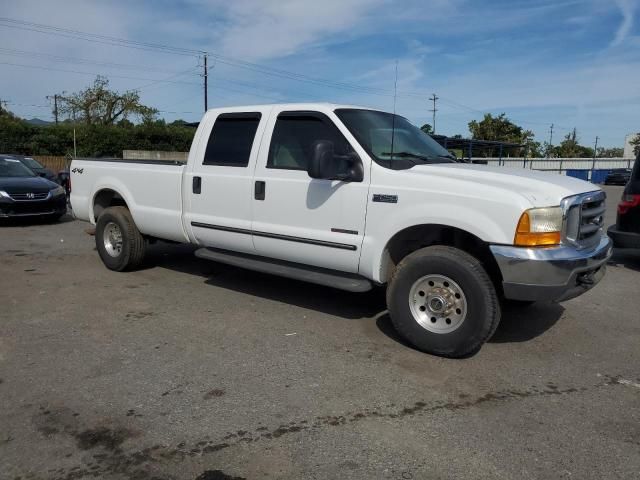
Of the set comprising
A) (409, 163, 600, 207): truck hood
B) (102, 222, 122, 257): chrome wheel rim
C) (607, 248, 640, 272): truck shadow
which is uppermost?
(409, 163, 600, 207): truck hood

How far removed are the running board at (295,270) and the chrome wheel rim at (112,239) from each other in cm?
168

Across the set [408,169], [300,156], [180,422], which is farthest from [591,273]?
[180,422]

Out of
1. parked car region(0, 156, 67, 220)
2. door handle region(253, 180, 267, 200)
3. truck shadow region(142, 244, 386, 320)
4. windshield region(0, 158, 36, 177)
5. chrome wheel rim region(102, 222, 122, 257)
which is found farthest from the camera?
windshield region(0, 158, 36, 177)

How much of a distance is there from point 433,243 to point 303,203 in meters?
1.25

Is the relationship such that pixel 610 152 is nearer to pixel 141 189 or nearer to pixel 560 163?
pixel 560 163

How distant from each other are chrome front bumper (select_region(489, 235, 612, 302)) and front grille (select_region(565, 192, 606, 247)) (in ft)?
0.57

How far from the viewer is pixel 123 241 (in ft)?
22.6

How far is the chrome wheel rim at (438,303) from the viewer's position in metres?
4.30

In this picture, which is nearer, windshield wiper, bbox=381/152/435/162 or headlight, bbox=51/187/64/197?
windshield wiper, bbox=381/152/435/162

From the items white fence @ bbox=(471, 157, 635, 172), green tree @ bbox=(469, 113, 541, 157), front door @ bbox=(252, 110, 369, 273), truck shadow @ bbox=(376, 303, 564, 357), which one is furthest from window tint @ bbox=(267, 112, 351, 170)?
green tree @ bbox=(469, 113, 541, 157)

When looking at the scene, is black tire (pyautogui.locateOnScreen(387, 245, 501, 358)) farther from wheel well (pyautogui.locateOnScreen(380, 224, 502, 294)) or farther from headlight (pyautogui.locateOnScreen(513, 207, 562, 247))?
headlight (pyautogui.locateOnScreen(513, 207, 562, 247))

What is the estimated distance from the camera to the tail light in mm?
7509

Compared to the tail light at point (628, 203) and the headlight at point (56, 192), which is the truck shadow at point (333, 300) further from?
the headlight at point (56, 192)

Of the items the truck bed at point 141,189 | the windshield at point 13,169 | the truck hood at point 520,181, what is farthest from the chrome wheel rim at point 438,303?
the windshield at point 13,169
